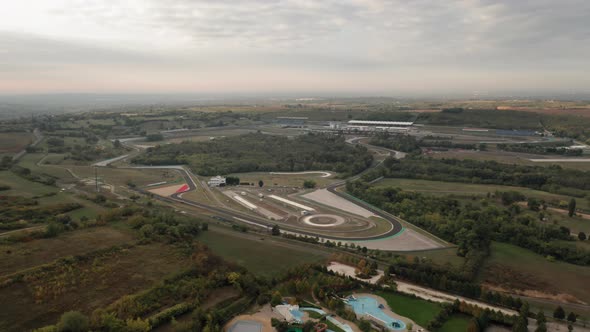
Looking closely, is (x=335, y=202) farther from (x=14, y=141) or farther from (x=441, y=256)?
(x=14, y=141)

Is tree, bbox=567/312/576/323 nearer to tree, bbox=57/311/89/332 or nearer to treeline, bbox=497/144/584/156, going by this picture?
tree, bbox=57/311/89/332

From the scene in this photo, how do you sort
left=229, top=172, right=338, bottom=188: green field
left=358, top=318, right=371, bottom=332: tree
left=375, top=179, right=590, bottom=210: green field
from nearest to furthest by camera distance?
1. left=358, top=318, right=371, bottom=332: tree
2. left=375, top=179, right=590, bottom=210: green field
3. left=229, top=172, right=338, bottom=188: green field

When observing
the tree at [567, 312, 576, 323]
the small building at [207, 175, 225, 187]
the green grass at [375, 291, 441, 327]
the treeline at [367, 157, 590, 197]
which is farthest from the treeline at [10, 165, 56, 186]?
the tree at [567, 312, 576, 323]

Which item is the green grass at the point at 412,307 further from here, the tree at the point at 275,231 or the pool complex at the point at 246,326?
the tree at the point at 275,231

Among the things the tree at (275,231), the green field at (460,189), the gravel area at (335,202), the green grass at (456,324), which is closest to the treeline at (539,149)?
the green field at (460,189)

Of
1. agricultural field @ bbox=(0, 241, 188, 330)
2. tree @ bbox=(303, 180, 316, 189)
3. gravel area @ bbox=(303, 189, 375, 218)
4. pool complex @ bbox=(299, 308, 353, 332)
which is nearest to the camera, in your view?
pool complex @ bbox=(299, 308, 353, 332)

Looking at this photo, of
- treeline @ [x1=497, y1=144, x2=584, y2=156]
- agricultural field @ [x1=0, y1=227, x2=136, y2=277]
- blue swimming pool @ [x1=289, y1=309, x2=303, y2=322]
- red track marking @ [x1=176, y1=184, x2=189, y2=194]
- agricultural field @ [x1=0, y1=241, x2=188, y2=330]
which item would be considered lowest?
blue swimming pool @ [x1=289, y1=309, x2=303, y2=322]

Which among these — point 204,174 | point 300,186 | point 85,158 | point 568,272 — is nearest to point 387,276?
point 568,272
